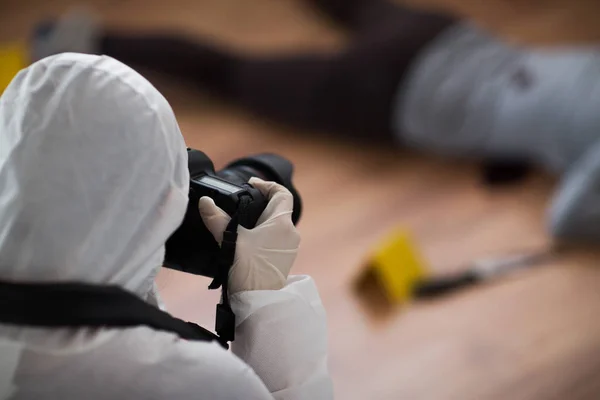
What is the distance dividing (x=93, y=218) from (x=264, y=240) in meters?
0.15

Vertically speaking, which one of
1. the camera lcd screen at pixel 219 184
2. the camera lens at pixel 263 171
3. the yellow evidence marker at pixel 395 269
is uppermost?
the camera lens at pixel 263 171

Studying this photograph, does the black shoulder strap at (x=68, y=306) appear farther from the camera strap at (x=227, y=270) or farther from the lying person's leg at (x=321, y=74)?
the lying person's leg at (x=321, y=74)

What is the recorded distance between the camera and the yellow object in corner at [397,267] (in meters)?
1.14

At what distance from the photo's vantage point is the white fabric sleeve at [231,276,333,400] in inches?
23.5

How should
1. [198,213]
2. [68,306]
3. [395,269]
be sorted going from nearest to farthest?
1. [68,306]
2. [198,213]
3. [395,269]

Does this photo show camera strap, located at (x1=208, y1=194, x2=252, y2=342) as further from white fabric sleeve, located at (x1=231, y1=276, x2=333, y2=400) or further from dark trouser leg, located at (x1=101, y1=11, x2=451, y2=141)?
dark trouser leg, located at (x1=101, y1=11, x2=451, y2=141)

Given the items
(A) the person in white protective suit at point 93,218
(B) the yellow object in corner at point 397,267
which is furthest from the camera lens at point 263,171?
(B) the yellow object in corner at point 397,267

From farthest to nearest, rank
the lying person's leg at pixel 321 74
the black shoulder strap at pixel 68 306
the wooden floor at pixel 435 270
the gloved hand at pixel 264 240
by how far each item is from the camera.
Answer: the lying person's leg at pixel 321 74 → the wooden floor at pixel 435 270 → the gloved hand at pixel 264 240 → the black shoulder strap at pixel 68 306

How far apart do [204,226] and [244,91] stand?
0.88m

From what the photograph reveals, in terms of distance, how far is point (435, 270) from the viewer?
3.87 ft

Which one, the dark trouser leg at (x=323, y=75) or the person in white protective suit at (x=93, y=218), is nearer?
the person in white protective suit at (x=93, y=218)

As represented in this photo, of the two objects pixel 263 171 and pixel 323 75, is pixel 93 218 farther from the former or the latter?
pixel 323 75

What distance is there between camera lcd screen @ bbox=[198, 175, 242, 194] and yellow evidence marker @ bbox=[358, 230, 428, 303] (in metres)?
0.58

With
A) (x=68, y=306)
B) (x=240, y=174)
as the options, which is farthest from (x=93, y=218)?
(x=240, y=174)
